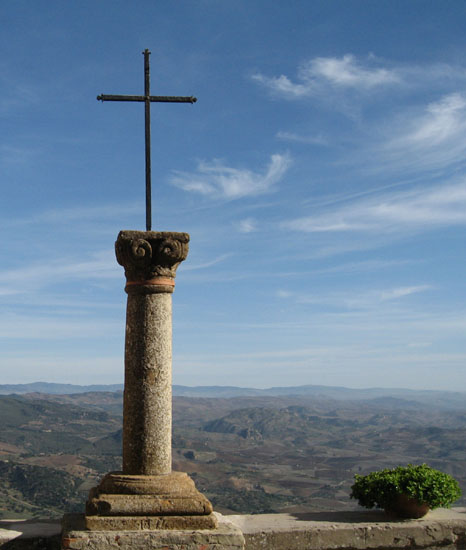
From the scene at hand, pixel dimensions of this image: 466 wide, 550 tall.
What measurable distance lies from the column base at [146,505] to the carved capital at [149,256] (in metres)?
2.70

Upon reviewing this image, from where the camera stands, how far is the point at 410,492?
9.23m

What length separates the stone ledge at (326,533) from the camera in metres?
8.18

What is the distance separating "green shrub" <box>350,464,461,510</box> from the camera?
9273 mm

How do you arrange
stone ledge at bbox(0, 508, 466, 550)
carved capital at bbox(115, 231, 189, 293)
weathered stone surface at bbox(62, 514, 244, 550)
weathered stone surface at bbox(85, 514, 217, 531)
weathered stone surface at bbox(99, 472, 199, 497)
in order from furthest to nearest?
carved capital at bbox(115, 231, 189, 293) < stone ledge at bbox(0, 508, 466, 550) < weathered stone surface at bbox(99, 472, 199, 497) < weathered stone surface at bbox(85, 514, 217, 531) < weathered stone surface at bbox(62, 514, 244, 550)

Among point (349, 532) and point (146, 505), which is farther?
point (349, 532)

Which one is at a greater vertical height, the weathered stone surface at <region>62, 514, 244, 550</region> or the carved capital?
the carved capital

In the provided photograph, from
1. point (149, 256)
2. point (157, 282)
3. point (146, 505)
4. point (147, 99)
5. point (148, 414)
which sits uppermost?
point (147, 99)

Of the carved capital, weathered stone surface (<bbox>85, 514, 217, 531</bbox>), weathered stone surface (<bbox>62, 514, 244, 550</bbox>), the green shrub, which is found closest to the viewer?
weathered stone surface (<bbox>62, 514, 244, 550</bbox>)

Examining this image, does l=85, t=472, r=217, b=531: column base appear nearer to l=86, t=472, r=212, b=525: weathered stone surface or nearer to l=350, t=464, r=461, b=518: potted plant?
l=86, t=472, r=212, b=525: weathered stone surface

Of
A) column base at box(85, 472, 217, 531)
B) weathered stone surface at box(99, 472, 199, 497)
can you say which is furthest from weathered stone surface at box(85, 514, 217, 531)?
weathered stone surface at box(99, 472, 199, 497)

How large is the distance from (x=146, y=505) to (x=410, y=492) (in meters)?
4.10

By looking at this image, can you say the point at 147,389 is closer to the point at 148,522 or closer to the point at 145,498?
the point at 145,498

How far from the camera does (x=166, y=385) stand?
866 cm

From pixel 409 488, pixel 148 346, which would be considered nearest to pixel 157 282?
pixel 148 346
